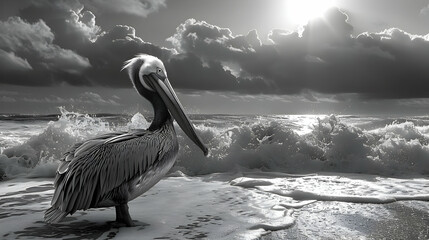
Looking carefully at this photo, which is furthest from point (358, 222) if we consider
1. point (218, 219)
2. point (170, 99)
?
point (170, 99)

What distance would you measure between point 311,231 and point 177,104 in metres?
2.00

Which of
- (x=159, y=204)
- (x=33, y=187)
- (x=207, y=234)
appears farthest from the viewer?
(x=33, y=187)

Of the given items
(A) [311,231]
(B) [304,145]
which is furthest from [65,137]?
(A) [311,231]

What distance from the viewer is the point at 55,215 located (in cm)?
360

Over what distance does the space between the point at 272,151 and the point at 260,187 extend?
3.22m

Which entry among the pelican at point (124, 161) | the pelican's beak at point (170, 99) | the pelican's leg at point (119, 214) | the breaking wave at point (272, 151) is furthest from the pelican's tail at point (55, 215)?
the breaking wave at point (272, 151)

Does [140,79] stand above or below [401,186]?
above

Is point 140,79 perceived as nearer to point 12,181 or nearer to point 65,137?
point 12,181

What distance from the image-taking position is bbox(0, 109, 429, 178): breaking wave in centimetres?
903

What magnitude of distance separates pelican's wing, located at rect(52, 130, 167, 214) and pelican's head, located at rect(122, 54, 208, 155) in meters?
0.47

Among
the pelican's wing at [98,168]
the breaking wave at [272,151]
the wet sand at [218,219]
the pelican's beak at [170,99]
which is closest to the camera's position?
the pelican's wing at [98,168]

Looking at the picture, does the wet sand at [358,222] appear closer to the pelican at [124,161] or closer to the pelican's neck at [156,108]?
the pelican at [124,161]

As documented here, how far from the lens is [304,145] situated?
9.93 metres

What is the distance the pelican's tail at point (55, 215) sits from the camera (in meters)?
3.56
